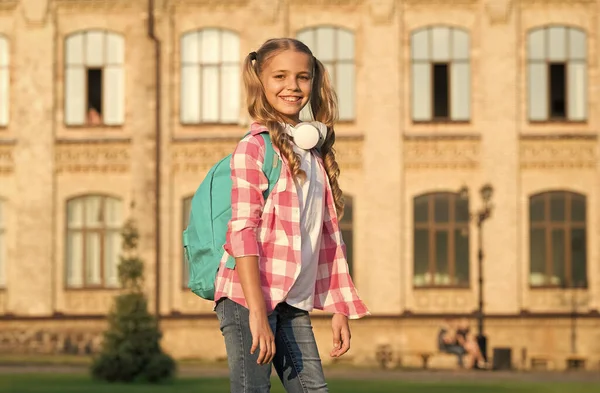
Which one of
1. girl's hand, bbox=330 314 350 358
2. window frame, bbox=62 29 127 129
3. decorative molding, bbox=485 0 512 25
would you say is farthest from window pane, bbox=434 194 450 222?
girl's hand, bbox=330 314 350 358

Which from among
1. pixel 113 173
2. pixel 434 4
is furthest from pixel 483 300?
pixel 113 173

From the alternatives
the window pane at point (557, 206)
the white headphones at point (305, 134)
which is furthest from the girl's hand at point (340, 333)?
the window pane at point (557, 206)

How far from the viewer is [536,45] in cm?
3631

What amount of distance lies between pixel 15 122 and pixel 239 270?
32.2m

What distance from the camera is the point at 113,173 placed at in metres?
36.7

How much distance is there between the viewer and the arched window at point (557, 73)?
119 feet

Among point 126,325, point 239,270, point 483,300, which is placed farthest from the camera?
point 483,300

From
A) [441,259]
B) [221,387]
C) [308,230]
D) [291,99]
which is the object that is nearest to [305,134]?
[291,99]

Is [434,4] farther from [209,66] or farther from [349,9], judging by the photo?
[209,66]

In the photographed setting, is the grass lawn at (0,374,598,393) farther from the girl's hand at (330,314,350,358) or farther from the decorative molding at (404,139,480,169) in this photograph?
the girl's hand at (330,314,350,358)

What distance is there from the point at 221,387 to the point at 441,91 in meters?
13.9

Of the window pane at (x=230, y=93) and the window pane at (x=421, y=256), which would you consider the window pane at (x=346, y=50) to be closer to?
the window pane at (x=230, y=93)

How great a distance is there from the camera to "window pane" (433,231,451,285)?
36125 millimetres

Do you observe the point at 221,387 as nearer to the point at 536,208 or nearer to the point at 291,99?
the point at 536,208
